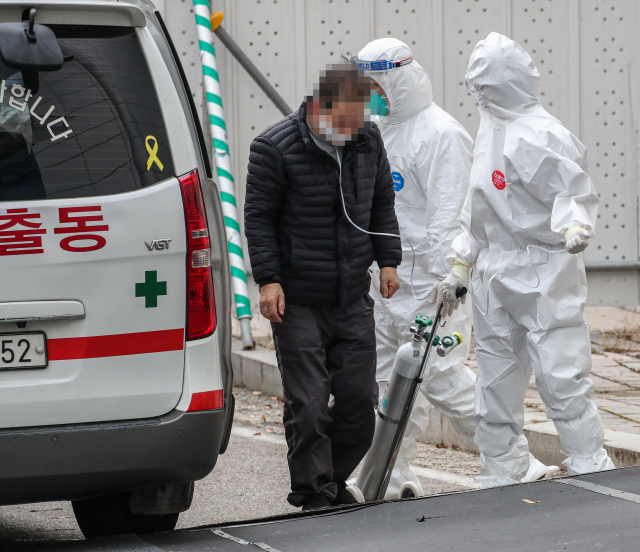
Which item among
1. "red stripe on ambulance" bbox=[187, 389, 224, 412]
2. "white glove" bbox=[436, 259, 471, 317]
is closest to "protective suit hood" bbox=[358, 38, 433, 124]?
"white glove" bbox=[436, 259, 471, 317]

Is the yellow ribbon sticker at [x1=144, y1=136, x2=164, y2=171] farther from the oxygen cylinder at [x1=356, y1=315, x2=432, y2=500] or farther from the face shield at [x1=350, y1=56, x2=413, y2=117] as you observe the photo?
the face shield at [x1=350, y1=56, x2=413, y2=117]

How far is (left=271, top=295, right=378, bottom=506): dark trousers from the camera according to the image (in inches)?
163

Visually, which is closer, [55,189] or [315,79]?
[55,189]

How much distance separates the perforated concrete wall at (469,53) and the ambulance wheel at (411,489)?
5552 mm

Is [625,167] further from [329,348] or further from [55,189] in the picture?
[55,189]

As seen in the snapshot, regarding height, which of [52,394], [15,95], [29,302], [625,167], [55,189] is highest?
[15,95]

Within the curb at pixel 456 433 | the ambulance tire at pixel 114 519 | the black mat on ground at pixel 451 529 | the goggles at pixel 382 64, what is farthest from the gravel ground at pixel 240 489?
the goggles at pixel 382 64

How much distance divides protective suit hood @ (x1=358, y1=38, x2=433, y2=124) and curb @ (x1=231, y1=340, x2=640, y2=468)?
1650 mm

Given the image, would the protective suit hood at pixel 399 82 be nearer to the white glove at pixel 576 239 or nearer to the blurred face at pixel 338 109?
the blurred face at pixel 338 109

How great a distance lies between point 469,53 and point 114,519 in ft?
22.9

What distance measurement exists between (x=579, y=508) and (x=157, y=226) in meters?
1.69

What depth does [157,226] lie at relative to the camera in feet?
10.7

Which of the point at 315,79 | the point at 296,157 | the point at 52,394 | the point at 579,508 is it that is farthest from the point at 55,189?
the point at 579,508

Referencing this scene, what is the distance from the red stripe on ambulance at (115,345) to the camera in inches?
125
